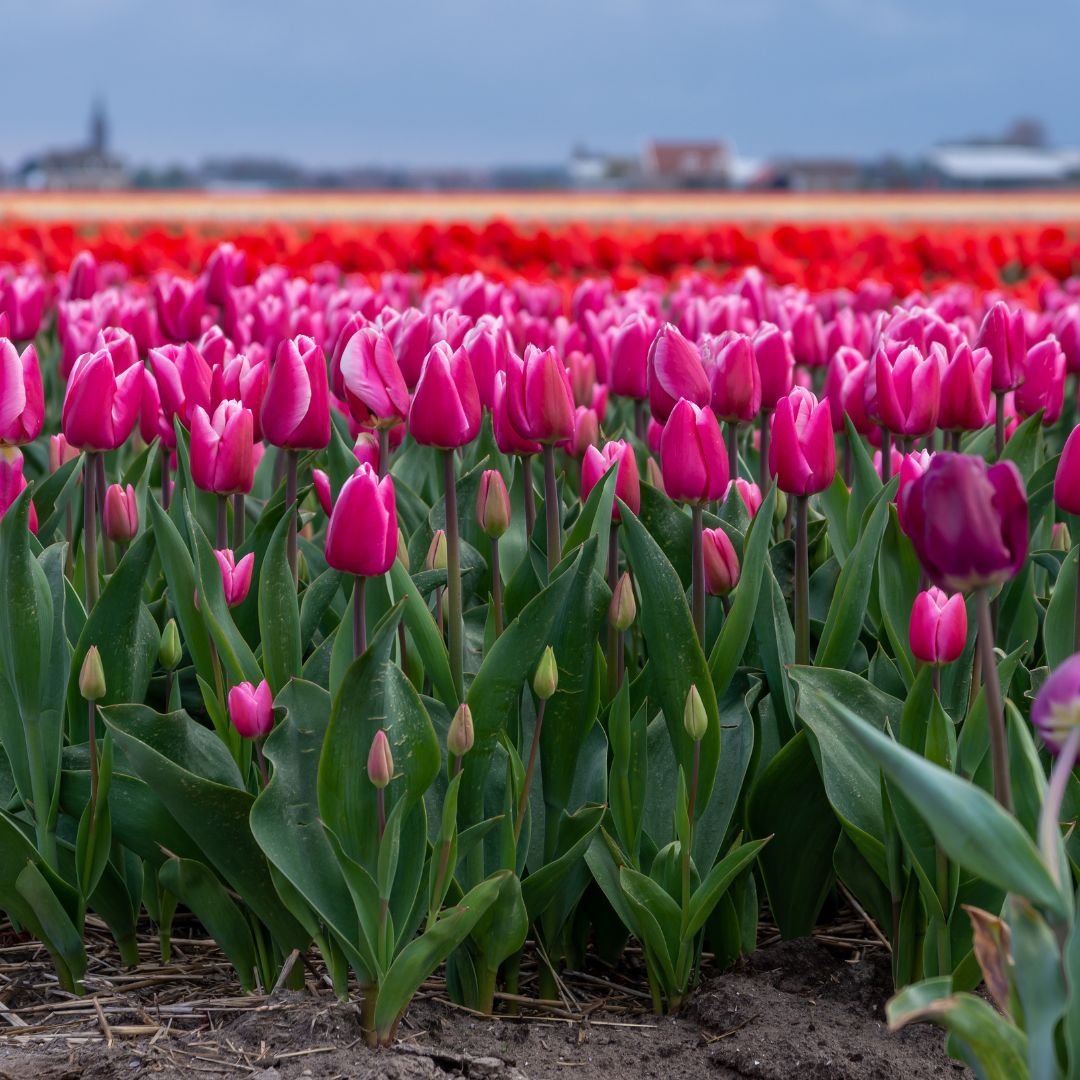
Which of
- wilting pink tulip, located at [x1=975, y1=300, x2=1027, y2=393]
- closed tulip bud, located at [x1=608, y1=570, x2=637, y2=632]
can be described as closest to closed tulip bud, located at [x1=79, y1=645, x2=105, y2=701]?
closed tulip bud, located at [x1=608, y1=570, x2=637, y2=632]

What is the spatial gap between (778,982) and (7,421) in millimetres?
1492

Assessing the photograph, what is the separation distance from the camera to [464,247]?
971 centimetres

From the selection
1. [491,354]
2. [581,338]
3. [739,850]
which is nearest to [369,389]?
[491,354]

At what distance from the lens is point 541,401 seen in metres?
2.21

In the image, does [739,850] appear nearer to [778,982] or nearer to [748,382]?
[778,982]

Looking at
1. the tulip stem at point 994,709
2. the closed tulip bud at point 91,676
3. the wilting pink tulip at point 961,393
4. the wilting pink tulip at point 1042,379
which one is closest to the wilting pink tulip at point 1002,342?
the wilting pink tulip at point 1042,379

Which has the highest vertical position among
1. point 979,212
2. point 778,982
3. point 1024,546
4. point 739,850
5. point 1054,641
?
point 979,212

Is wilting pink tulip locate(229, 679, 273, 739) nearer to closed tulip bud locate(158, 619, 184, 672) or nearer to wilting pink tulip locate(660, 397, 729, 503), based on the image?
closed tulip bud locate(158, 619, 184, 672)

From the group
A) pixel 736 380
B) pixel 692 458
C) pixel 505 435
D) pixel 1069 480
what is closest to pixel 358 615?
pixel 692 458

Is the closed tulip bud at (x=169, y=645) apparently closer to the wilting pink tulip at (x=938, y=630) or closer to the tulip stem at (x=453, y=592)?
the tulip stem at (x=453, y=592)

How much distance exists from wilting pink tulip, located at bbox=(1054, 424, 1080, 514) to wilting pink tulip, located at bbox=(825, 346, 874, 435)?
78 centimetres

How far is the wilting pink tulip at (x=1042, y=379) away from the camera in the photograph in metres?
2.96

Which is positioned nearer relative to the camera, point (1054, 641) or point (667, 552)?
point (1054, 641)

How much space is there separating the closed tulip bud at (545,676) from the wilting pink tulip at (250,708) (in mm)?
370
